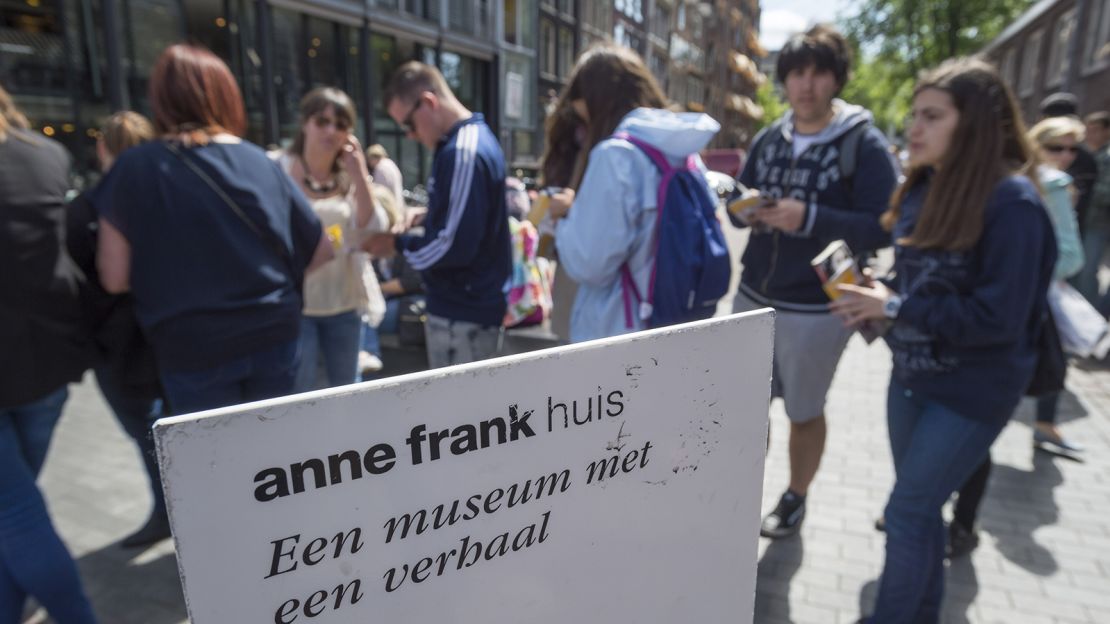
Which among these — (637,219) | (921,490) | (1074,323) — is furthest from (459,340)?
(1074,323)

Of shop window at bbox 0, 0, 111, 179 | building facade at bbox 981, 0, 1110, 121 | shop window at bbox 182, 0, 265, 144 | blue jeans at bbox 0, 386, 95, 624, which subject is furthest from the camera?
building facade at bbox 981, 0, 1110, 121

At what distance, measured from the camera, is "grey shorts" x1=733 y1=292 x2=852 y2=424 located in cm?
258

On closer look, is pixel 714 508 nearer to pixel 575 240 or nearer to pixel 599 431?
Answer: pixel 599 431

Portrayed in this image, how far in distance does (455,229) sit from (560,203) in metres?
0.42

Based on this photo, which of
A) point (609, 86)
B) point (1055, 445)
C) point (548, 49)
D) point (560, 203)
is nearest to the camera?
point (609, 86)

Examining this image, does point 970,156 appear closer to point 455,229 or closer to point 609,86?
point 609,86

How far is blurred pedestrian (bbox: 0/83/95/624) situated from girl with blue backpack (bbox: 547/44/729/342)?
1.51m

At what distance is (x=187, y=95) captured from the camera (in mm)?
1942

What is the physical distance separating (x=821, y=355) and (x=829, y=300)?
0.22 m

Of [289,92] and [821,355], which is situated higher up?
[289,92]

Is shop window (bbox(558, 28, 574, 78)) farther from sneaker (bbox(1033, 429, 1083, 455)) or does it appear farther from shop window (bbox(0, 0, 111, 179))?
sneaker (bbox(1033, 429, 1083, 455))

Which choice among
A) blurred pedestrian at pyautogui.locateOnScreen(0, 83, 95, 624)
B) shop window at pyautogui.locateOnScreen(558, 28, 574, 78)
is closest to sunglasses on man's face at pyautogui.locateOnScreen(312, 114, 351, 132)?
blurred pedestrian at pyautogui.locateOnScreen(0, 83, 95, 624)

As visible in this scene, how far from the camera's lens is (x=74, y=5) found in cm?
858

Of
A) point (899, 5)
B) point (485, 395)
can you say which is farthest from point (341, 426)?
point (899, 5)
